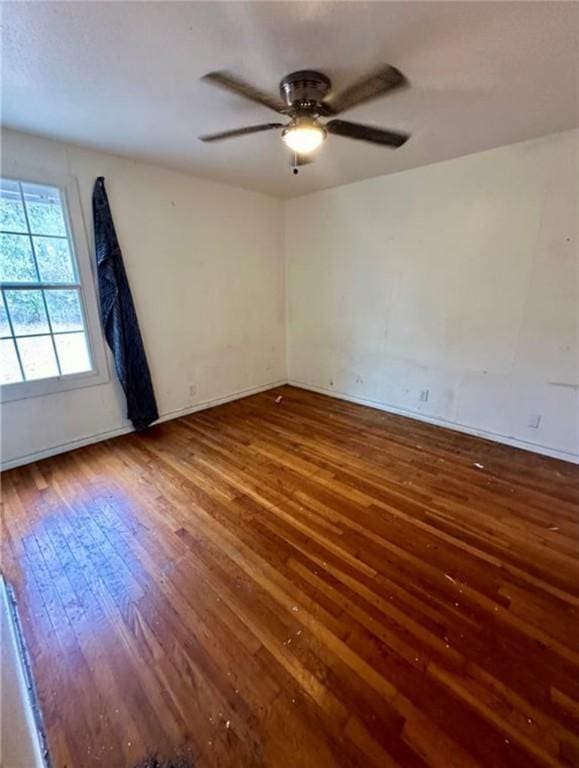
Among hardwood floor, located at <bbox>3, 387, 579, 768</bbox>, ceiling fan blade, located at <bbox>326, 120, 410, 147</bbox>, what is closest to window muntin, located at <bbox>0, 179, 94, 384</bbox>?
hardwood floor, located at <bbox>3, 387, 579, 768</bbox>

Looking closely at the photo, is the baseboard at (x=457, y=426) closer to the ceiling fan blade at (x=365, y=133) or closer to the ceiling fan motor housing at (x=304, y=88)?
the ceiling fan blade at (x=365, y=133)

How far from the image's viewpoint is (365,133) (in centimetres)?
179

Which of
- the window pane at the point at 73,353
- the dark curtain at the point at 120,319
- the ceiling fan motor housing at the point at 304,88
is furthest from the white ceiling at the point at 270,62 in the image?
the window pane at the point at 73,353

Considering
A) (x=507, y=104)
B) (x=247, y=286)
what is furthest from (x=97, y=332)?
(x=507, y=104)

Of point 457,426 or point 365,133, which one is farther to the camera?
point 457,426

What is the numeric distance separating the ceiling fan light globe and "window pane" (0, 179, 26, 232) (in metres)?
2.08

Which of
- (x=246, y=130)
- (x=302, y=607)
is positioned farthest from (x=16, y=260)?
(x=302, y=607)

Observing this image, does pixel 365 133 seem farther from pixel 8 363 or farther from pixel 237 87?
pixel 8 363

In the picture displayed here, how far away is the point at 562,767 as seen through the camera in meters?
1.00

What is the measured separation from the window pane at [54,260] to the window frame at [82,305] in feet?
0.17

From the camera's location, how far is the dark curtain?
278 cm

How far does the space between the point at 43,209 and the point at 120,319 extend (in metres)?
0.95

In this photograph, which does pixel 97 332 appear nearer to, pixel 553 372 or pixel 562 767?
pixel 562 767

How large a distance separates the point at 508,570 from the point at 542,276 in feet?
7.08
